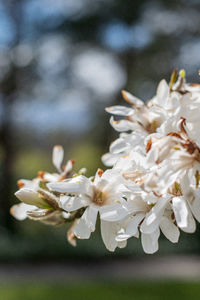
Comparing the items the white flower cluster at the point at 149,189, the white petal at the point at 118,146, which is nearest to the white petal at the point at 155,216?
the white flower cluster at the point at 149,189

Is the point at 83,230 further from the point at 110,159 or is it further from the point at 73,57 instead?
the point at 73,57

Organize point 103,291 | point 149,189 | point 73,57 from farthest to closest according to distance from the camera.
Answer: point 73,57
point 103,291
point 149,189

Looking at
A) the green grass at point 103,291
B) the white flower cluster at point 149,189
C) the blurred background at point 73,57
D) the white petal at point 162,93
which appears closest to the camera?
the white flower cluster at point 149,189

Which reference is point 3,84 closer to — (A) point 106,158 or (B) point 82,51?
(B) point 82,51

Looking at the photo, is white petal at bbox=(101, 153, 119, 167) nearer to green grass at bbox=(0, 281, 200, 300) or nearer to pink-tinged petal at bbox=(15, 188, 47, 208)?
pink-tinged petal at bbox=(15, 188, 47, 208)

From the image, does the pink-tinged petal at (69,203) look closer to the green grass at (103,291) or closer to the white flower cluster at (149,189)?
the white flower cluster at (149,189)

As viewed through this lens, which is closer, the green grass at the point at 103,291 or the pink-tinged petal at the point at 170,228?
the pink-tinged petal at the point at 170,228

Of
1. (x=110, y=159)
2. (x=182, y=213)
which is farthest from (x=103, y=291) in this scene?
(x=182, y=213)

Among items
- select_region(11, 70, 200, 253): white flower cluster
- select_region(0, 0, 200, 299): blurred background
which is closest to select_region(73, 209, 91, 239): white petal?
select_region(11, 70, 200, 253): white flower cluster
